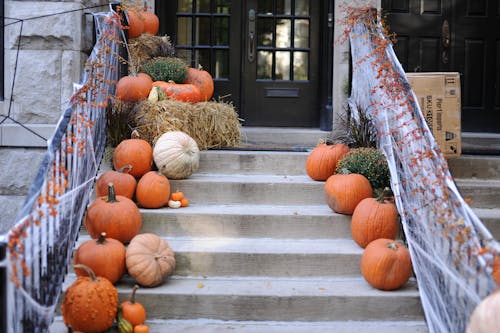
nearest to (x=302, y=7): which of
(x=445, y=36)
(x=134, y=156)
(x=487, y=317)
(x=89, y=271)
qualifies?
(x=445, y=36)

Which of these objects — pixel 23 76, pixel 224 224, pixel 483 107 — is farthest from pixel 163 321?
pixel 483 107

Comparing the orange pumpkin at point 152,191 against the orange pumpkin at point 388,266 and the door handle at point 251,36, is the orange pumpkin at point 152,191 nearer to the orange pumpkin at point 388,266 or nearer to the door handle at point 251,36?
the orange pumpkin at point 388,266

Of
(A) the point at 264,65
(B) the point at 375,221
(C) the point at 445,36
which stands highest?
(C) the point at 445,36

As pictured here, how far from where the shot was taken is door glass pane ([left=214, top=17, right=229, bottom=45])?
24.6 ft

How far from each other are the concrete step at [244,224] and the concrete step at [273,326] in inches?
33.3

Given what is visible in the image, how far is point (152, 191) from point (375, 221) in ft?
5.22

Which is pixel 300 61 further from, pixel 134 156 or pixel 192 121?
pixel 134 156

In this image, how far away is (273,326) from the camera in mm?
4113

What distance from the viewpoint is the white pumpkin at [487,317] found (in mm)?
2763

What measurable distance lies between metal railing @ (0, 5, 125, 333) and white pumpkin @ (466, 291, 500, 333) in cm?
202

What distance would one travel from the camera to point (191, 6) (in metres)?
7.47

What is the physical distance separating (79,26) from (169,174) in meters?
1.65

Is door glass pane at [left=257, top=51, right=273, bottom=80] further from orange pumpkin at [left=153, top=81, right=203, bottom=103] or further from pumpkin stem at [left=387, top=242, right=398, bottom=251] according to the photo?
pumpkin stem at [left=387, top=242, right=398, bottom=251]

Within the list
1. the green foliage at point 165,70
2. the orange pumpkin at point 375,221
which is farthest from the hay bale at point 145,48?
the orange pumpkin at point 375,221
